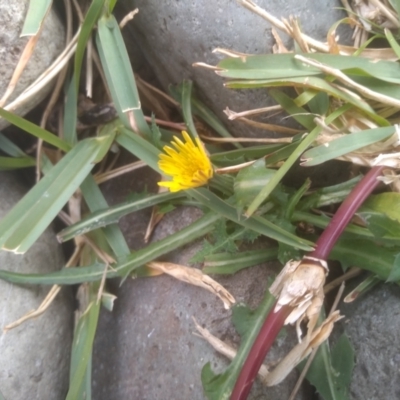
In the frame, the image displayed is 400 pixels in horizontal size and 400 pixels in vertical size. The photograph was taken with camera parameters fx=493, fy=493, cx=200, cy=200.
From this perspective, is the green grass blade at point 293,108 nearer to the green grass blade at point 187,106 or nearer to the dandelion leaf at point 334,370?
the green grass blade at point 187,106

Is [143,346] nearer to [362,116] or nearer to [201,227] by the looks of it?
[201,227]

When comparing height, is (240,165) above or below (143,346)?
above

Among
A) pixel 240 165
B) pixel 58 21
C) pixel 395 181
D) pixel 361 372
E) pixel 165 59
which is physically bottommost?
pixel 361 372

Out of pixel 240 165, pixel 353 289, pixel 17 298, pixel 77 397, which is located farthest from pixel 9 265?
pixel 353 289

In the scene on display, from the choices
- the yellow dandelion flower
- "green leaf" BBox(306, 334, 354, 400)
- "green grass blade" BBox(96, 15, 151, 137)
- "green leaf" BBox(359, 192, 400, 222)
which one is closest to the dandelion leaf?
"green leaf" BBox(306, 334, 354, 400)

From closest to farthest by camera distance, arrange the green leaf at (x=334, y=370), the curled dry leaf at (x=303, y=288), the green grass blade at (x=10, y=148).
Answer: the curled dry leaf at (x=303, y=288)
the green leaf at (x=334, y=370)
the green grass blade at (x=10, y=148)

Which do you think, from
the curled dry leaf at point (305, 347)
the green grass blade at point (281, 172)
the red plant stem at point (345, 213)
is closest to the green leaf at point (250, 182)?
the green grass blade at point (281, 172)

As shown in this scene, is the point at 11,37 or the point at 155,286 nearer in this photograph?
the point at 11,37

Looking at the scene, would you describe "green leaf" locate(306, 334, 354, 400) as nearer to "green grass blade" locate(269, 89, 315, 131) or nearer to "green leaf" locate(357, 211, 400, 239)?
"green leaf" locate(357, 211, 400, 239)
